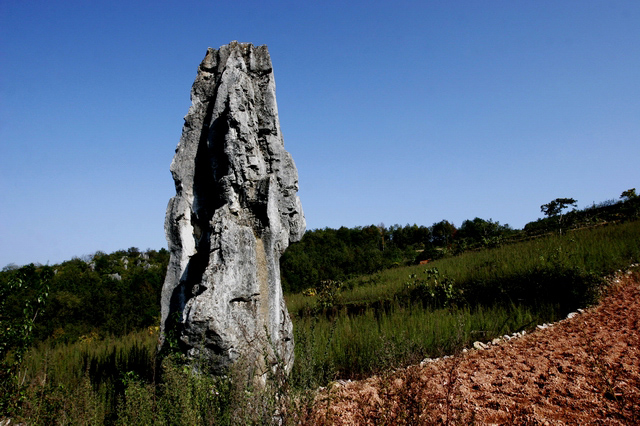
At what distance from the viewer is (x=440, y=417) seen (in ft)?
11.1

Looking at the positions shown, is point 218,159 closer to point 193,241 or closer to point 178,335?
point 193,241

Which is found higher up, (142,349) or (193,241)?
(193,241)

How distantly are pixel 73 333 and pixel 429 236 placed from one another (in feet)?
114

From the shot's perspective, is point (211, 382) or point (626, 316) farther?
point (626, 316)

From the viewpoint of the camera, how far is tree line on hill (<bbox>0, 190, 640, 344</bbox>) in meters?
6.60

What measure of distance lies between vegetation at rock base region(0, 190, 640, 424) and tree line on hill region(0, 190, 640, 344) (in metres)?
0.04

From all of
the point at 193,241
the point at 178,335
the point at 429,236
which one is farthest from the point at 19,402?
the point at 429,236

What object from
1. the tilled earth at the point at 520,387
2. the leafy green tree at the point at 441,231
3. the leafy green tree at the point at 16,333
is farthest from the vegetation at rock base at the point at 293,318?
the leafy green tree at the point at 441,231

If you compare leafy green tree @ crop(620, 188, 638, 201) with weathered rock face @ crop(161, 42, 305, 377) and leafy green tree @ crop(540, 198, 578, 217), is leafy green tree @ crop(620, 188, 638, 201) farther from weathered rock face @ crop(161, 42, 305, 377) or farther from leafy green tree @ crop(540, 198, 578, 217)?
weathered rock face @ crop(161, 42, 305, 377)

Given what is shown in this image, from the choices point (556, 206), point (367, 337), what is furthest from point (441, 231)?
point (367, 337)

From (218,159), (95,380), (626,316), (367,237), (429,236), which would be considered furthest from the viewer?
(429,236)

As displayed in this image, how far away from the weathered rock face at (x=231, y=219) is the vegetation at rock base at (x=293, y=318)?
1.23 feet

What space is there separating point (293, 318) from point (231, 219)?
14.1 feet

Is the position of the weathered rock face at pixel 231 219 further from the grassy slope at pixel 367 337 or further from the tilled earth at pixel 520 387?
the tilled earth at pixel 520 387
